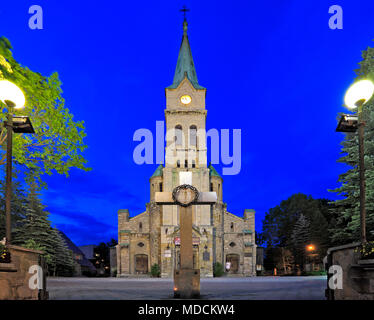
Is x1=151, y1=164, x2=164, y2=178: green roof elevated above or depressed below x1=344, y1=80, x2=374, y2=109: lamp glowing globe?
above

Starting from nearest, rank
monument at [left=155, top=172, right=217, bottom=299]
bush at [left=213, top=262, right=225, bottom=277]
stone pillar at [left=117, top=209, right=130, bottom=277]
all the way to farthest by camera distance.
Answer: monument at [left=155, top=172, right=217, bottom=299] < bush at [left=213, top=262, right=225, bottom=277] < stone pillar at [left=117, top=209, right=130, bottom=277]

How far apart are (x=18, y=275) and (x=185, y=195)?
5.51 meters

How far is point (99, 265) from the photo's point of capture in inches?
3504

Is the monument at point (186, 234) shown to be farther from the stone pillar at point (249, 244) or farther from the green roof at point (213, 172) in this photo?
the green roof at point (213, 172)

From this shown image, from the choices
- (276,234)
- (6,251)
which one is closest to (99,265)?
(276,234)

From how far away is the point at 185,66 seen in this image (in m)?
51.2

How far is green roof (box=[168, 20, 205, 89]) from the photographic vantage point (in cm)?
4962

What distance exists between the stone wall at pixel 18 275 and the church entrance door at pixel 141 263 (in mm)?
40091

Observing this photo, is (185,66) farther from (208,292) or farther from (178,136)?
(208,292)

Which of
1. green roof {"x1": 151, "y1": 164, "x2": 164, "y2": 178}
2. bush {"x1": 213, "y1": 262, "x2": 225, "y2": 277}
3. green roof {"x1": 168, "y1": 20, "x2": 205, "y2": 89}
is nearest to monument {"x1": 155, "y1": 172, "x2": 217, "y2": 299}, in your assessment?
bush {"x1": 213, "y1": 262, "x2": 225, "y2": 277}

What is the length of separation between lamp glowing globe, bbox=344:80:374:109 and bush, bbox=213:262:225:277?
1552 inches

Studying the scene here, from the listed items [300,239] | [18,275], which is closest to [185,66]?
Answer: [300,239]

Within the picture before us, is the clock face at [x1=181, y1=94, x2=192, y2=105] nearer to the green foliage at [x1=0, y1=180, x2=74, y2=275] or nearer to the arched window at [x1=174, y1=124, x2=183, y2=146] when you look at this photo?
the arched window at [x1=174, y1=124, x2=183, y2=146]
